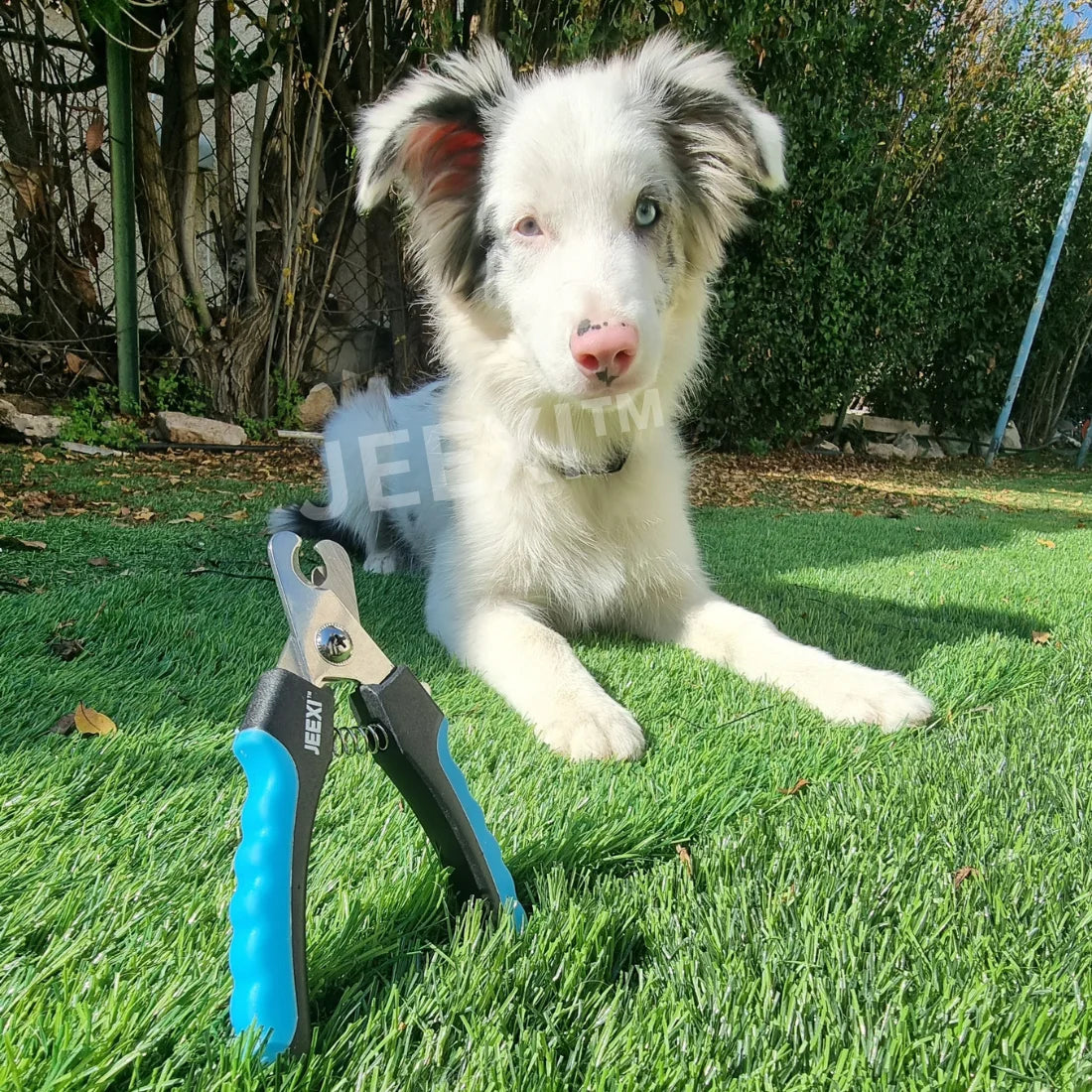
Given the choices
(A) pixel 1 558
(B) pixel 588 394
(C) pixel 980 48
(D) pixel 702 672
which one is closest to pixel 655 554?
(D) pixel 702 672

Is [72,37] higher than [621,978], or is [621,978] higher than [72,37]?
[72,37]

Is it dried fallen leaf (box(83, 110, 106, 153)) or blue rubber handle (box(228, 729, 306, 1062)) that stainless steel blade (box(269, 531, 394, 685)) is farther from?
dried fallen leaf (box(83, 110, 106, 153))

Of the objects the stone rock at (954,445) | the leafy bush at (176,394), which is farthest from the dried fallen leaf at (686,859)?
the stone rock at (954,445)

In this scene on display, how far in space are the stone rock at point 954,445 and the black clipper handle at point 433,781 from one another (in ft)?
46.1

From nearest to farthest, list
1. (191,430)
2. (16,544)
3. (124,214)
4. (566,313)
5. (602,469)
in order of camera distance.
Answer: (566,313) < (602,469) < (16,544) < (124,214) < (191,430)

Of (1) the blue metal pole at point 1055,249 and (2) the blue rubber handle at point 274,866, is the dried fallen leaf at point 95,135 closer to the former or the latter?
(2) the blue rubber handle at point 274,866

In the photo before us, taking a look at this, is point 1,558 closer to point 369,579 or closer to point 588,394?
point 369,579

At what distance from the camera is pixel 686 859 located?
130 cm

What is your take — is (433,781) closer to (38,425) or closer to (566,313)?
(566,313)

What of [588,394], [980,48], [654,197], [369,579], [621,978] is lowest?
[369,579]

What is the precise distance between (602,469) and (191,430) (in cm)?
523

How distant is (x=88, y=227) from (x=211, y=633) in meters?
6.38

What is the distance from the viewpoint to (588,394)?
2184 mm

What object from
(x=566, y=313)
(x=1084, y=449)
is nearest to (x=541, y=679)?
(x=566, y=313)
